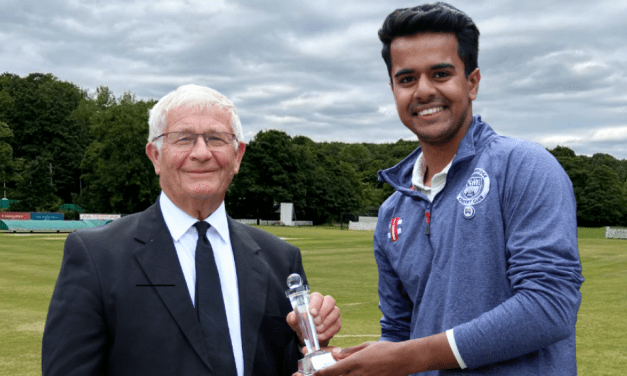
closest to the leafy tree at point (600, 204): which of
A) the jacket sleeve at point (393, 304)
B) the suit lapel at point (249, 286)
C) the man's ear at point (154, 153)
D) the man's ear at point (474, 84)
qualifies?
the jacket sleeve at point (393, 304)

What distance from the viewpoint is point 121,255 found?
8.52 ft

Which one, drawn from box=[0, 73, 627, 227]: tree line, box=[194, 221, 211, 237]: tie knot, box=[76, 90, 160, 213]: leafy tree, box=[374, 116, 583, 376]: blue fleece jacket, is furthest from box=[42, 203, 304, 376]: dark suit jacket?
box=[0, 73, 627, 227]: tree line

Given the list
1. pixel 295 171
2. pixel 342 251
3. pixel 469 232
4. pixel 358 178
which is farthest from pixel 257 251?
pixel 358 178

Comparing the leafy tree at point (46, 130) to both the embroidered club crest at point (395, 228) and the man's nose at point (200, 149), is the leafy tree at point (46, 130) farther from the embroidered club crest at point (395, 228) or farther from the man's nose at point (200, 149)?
the embroidered club crest at point (395, 228)

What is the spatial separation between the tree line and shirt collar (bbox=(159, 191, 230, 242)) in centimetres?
7047

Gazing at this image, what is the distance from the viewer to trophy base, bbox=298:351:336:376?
2.37 metres

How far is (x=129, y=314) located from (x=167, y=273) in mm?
240

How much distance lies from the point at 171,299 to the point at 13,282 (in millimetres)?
17440

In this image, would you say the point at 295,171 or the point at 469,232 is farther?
the point at 295,171

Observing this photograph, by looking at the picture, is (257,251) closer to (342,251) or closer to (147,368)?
(147,368)

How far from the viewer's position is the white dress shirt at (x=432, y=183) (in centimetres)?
228

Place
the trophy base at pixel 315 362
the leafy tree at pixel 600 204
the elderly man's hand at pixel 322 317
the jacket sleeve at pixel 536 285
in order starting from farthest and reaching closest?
the leafy tree at pixel 600 204, the elderly man's hand at pixel 322 317, the trophy base at pixel 315 362, the jacket sleeve at pixel 536 285

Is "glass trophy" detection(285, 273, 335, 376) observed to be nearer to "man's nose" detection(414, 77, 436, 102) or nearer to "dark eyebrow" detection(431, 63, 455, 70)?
"man's nose" detection(414, 77, 436, 102)

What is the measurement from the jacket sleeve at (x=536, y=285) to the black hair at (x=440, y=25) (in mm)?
737
